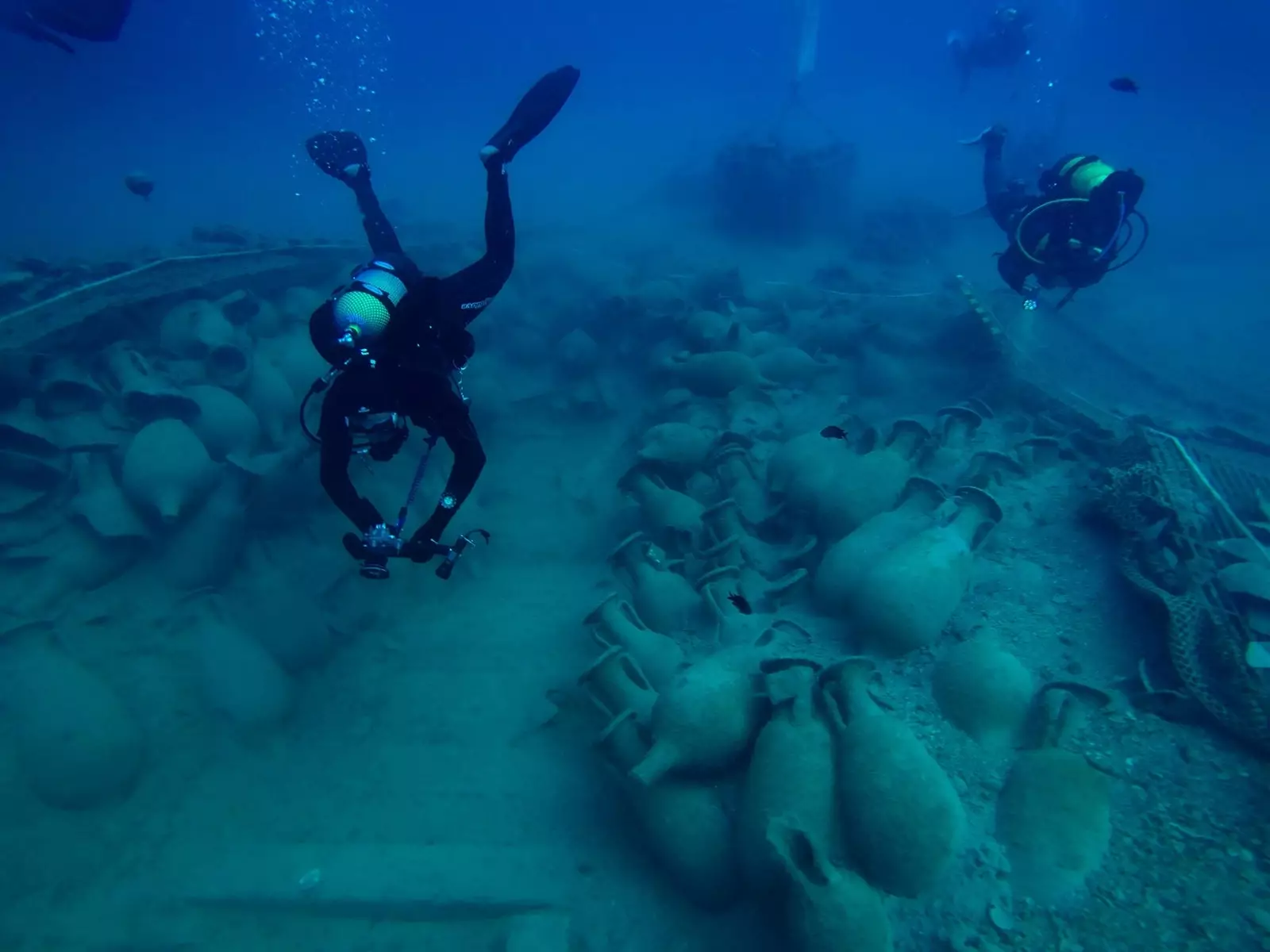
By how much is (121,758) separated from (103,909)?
840 mm

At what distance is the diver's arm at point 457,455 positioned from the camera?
3.60 metres

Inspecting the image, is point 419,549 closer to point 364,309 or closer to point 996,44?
point 364,309

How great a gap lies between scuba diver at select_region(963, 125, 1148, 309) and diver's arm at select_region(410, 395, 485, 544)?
21.3ft

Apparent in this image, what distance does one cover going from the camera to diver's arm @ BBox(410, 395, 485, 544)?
360 cm

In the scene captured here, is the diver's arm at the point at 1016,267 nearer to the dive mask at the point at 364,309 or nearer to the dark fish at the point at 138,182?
the dive mask at the point at 364,309

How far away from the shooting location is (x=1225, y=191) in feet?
75.5

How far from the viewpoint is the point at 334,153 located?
7996 mm

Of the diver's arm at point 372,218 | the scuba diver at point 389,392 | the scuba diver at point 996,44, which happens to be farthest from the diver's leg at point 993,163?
the scuba diver at point 996,44

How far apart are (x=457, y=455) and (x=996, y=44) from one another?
2556 centimetres

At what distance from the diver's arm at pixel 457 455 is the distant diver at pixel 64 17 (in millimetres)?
13636

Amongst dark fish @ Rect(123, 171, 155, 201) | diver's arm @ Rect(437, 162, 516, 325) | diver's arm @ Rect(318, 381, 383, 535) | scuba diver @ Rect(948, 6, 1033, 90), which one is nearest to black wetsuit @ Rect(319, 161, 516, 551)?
diver's arm @ Rect(318, 381, 383, 535)

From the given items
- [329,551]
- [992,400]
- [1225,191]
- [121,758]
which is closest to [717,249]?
[992,400]

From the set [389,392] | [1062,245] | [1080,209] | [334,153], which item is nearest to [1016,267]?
[1062,245]

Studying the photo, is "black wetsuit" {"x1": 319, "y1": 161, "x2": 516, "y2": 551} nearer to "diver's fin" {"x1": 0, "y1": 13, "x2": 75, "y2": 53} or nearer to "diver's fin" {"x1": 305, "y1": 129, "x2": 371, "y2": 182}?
"diver's fin" {"x1": 305, "y1": 129, "x2": 371, "y2": 182}
